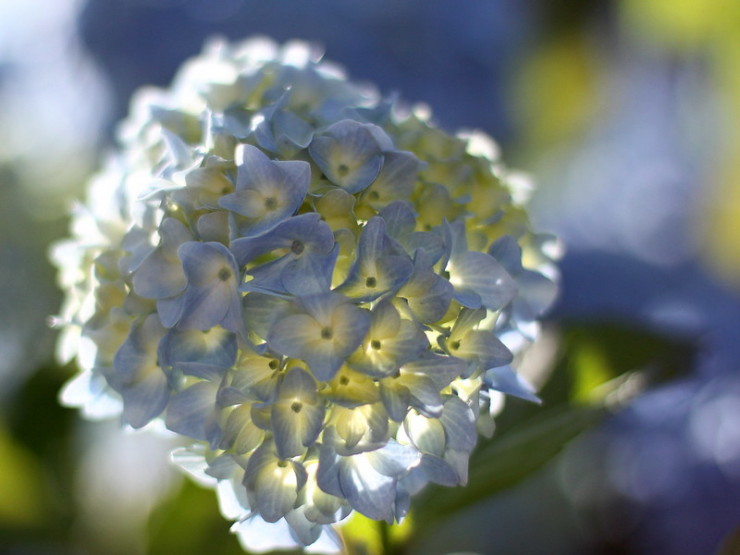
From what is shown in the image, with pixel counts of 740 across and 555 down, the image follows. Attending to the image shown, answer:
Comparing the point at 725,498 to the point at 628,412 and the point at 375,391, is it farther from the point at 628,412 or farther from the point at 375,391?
the point at 375,391

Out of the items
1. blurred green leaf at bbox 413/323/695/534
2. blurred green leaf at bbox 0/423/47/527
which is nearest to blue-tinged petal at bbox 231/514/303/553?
blurred green leaf at bbox 413/323/695/534

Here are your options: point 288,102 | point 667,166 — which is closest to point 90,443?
point 288,102

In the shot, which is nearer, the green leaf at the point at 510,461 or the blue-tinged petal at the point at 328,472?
the blue-tinged petal at the point at 328,472

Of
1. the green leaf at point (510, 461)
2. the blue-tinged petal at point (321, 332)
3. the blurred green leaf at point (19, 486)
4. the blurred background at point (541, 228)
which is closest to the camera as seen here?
the blue-tinged petal at point (321, 332)

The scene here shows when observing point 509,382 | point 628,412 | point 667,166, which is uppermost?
point 509,382

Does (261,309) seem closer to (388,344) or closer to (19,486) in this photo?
(388,344)

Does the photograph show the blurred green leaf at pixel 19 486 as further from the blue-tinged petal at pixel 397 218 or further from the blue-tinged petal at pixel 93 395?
the blue-tinged petal at pixel 397 218

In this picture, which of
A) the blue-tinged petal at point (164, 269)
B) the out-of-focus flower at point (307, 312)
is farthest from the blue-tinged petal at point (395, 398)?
the blue-tinged petal at point (164, 269)
